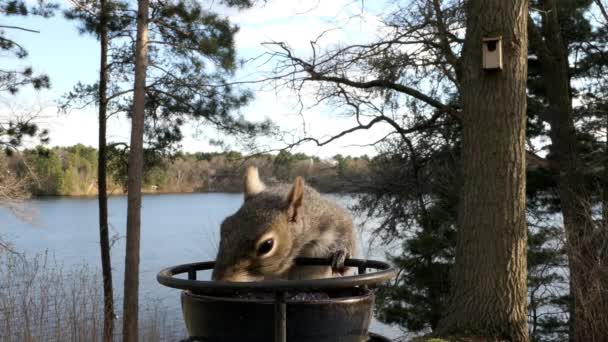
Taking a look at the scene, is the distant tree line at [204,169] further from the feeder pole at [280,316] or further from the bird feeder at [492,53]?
the feeder pole at [280,316]

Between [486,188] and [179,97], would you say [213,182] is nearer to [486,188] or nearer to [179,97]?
[179,97]

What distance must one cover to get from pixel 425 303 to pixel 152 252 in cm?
968

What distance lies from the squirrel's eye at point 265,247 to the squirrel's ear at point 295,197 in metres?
0.16

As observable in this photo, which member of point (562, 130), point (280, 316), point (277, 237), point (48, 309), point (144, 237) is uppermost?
point (562, 130)

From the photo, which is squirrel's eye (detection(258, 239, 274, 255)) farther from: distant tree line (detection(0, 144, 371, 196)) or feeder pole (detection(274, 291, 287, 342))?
distant tree line (detection(0, 144, 371, 196))

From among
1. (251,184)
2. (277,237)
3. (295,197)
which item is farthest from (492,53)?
(277,237)

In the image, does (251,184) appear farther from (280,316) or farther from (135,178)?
(135,178)

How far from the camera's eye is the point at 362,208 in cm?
1030

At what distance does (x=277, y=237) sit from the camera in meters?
1.53

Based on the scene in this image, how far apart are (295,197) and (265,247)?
22cm

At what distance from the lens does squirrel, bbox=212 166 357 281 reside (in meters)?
1.42

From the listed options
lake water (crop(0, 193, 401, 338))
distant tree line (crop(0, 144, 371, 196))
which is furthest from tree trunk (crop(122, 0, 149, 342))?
lake water (crop(0, 193, 401, 338))

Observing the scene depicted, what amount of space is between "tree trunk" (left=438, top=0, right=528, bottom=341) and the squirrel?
293 cm

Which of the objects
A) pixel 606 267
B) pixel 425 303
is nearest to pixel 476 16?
pixel 606 267
